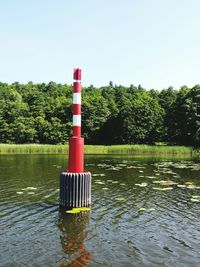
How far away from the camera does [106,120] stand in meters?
78.3

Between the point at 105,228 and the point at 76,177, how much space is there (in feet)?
9.33

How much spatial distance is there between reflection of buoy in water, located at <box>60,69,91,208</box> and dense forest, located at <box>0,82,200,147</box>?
5160 cm

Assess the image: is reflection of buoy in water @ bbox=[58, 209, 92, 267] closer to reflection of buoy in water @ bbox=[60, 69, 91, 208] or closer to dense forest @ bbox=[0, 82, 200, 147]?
reflection of buoy in water @ bbox=[60, 69, 91, 208]

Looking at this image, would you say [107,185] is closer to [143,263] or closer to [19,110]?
[143,263]

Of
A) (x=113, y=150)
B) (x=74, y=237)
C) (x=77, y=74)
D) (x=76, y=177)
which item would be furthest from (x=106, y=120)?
(x=74, y=237)

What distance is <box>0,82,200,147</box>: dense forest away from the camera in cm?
6781

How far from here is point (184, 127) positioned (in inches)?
2628

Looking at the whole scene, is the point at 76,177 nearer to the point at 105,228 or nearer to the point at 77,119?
the point at 77,119

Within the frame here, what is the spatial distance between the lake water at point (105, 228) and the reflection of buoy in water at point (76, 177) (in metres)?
0.55

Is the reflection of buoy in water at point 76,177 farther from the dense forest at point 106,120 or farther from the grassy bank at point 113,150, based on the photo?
the dense forest at point 106,120

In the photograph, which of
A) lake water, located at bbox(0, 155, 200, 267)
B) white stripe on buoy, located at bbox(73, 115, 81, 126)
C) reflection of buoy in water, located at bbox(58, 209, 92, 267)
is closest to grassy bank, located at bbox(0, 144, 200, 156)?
lake water, located at bbox(0, 155, 200, 267)

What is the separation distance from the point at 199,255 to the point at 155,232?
2.13 meters

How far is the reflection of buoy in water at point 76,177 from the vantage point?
43.9ft

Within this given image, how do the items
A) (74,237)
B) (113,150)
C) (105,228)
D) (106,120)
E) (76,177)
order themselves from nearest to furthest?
1. (74,237)
2. (105,228)
3. (76,177)
4. (113,150)
5. (106,120)
